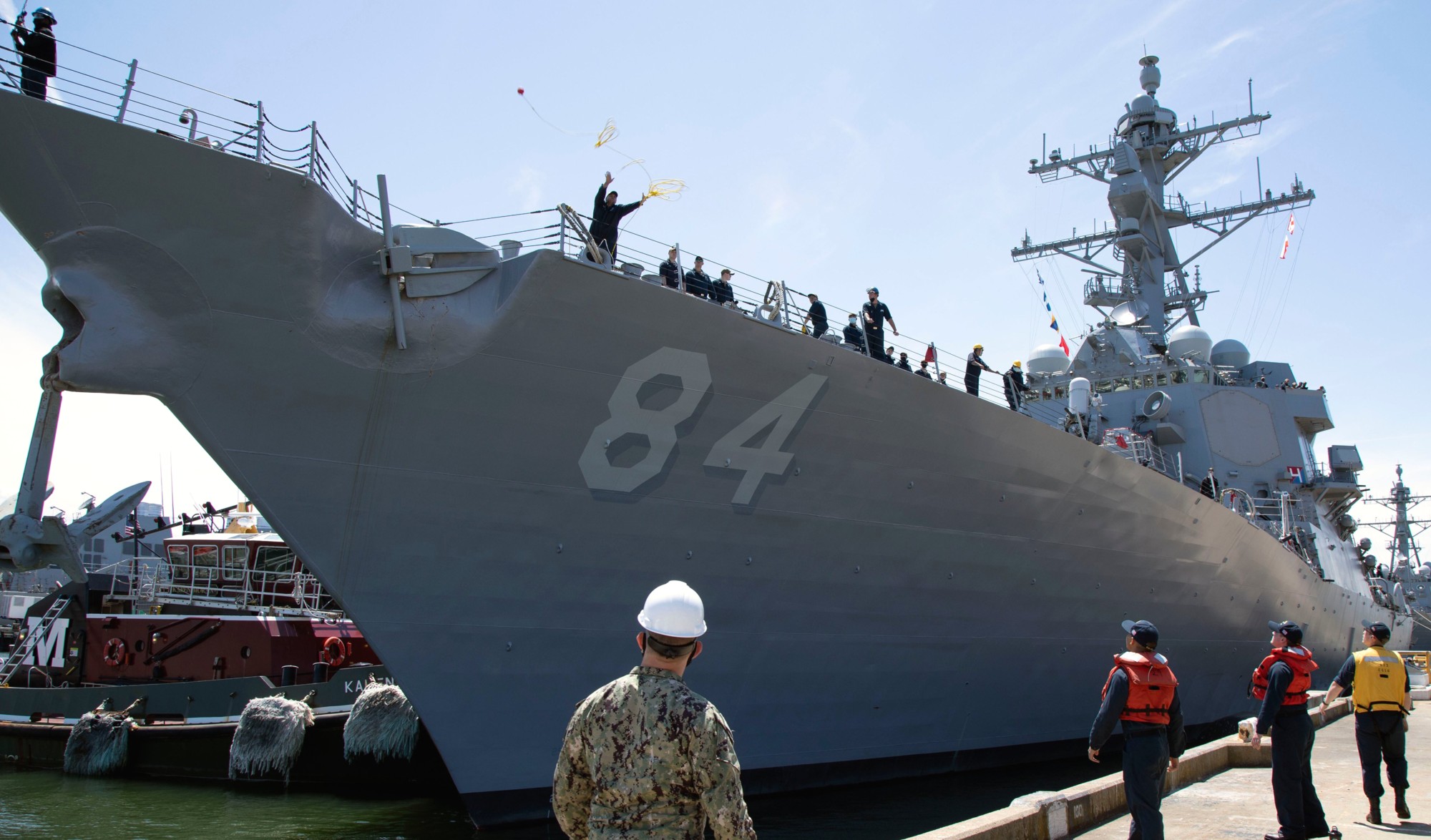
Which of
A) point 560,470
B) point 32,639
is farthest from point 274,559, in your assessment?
point 560,470

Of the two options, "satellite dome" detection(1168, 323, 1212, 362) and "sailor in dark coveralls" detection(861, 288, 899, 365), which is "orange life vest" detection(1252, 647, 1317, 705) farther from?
"satellite dome" detection(1168, 323, 1212, 362)

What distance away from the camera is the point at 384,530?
6844 mm

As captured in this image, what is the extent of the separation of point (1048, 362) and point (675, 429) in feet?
39.0

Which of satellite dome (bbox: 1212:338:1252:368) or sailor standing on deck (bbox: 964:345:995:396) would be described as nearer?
sailor standing on deck (bbox: 964:345:995:396)

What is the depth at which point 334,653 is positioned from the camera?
12352mm

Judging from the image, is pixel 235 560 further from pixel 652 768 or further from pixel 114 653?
pixel 652 768

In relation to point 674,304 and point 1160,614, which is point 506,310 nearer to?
point 674,304

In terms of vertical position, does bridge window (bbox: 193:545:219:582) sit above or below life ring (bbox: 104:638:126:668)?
above

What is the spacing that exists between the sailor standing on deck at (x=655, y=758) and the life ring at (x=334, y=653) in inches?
438

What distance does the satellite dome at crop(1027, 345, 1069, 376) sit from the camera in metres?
17.5

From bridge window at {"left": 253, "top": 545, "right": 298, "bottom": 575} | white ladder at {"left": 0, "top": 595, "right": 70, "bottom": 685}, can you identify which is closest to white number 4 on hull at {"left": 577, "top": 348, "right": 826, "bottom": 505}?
bridge window at {"left": 253, "top": 545, "right": 298, "bottom": 575}

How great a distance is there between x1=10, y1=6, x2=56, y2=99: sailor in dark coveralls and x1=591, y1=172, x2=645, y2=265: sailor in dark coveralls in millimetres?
3778

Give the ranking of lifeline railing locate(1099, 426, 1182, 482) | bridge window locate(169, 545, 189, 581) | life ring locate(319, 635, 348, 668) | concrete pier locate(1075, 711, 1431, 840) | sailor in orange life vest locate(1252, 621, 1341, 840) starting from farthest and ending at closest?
bridge window locate(169, 545, 189, 581) → life ring locate(319, 635, 348, 668) → lifeline railing locate(1099, 426, 1182, 482) → concrete pier locate(1075, 711, 1431, 840) → sailor in orange life vest locate(1252, 621, 1341, 840)

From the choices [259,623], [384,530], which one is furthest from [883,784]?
[259,623]
